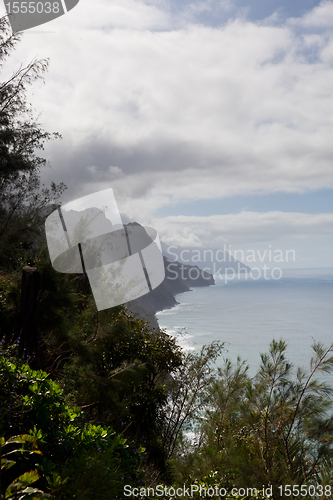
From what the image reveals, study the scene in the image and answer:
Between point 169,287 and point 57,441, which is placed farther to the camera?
point 169,287

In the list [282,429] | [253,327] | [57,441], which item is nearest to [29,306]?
[57,441]

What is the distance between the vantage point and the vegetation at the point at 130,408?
2449 mm

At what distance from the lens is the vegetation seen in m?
2.45

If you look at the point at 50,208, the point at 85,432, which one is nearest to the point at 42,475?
the point at 85,432

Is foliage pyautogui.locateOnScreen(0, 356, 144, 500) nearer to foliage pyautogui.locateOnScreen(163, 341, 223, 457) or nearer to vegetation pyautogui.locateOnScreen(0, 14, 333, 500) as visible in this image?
vegetation pyautogui.locateOnScreen(0, 14, 333, 500)

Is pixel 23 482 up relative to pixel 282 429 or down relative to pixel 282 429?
up

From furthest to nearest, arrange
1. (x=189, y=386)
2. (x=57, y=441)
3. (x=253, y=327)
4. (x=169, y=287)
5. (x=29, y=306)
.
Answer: (x=169, y=287)
(x=253, y=327)
(x=189, y=386)
(x=29, y=306)
(x=57, y=441)

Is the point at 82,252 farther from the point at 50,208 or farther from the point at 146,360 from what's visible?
the point at 50,208

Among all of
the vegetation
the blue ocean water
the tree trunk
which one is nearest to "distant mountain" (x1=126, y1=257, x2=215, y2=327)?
the blue ocean water

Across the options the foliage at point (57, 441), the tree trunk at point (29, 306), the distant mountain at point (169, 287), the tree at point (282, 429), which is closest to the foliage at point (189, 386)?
the tree at point (282, 429)

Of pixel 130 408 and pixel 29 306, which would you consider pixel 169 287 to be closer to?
pixel 130 408

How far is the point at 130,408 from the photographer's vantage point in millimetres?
6438

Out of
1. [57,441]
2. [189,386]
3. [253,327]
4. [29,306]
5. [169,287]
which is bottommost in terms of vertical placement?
[253,327]

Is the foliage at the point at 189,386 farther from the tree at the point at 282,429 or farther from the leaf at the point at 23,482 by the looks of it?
the leaf at the point at 23,482
